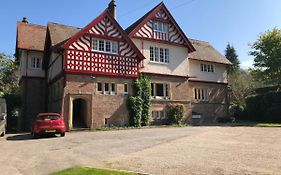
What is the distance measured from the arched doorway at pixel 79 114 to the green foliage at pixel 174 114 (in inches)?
310

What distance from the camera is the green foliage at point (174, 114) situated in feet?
85.7

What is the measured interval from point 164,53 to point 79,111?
9.85m

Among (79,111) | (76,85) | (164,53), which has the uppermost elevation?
(164,53)

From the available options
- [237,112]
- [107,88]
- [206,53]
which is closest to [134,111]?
[107,88]

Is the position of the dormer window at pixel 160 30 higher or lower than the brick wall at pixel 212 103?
higher

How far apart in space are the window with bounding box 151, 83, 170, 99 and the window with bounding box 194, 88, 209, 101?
5.50 metres

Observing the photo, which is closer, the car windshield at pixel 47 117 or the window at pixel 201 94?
the car windshield at pixel 47 117

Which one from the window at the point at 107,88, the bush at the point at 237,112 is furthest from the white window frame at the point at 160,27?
the bush at the point at 237,112

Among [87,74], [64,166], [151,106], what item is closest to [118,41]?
[87,74]

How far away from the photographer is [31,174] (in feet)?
26.4

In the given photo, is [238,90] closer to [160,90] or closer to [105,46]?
[160,90]

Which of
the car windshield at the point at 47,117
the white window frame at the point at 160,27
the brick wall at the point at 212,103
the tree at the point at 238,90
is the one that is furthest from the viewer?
the tree at the point at 238,90

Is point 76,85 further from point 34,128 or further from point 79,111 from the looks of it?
point 34,128

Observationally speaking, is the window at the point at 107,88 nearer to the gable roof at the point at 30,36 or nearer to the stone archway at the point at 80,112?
the stone archway at the point at 80,112
